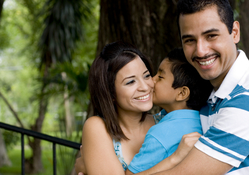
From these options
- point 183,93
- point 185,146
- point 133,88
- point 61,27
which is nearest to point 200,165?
point 185,146

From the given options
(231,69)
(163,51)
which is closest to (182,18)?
(231,69)

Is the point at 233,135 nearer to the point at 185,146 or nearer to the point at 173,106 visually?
the point at 185,146

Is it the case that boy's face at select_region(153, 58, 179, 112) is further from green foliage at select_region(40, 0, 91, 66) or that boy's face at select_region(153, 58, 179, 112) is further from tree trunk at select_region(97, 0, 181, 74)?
green foliage at select_region(40, 0, 91, 66)

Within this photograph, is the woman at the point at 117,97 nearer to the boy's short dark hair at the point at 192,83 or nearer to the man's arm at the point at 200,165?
Answer: the boy's short dark hair at the point at 192,83

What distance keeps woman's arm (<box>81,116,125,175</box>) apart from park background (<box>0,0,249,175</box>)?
4.77ft

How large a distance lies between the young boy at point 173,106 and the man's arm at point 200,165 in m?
0.25

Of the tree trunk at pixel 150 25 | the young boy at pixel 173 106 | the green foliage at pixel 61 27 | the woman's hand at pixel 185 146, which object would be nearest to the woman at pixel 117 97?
the young boy at pixel 173 106

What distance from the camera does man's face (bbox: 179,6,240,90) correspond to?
1.51 m

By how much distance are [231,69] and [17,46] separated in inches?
1011

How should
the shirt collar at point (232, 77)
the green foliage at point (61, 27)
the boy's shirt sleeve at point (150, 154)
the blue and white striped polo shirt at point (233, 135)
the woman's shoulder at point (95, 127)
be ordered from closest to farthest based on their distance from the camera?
the blue and white striped polo shirt at point (233, 135)
the shirt collar at point (232, 77)
the boy's shirt sleeve at point (150, 154)
the woman's shoulder at point (95, 127)
the green foliage at point (61, 27)

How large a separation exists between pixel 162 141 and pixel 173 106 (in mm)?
399

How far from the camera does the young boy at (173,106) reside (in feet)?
5.31

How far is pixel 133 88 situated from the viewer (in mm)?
1899

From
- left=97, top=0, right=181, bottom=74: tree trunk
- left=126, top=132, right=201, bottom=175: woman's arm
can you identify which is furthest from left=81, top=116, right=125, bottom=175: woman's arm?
left=97, top=0, right=181, bottom=74: tree trunk
